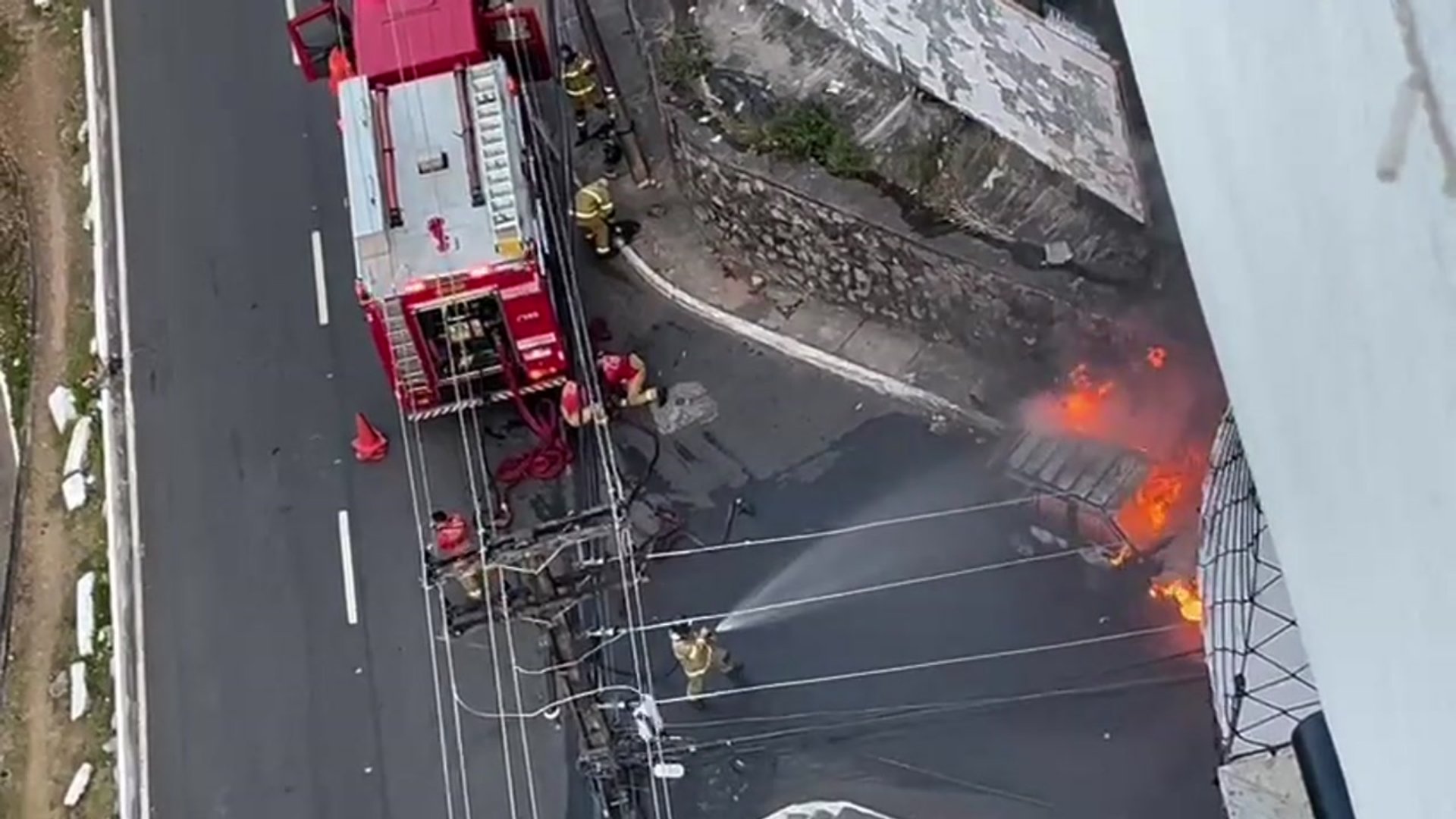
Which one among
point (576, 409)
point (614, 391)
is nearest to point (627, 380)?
point (614, 391)

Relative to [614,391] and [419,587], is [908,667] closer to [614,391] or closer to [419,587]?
[614,391]

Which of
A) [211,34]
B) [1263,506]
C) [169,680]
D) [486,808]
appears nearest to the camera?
[1263,506]

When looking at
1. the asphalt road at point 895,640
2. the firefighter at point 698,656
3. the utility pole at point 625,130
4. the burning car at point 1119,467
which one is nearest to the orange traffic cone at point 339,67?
the utility pole at point 625,130

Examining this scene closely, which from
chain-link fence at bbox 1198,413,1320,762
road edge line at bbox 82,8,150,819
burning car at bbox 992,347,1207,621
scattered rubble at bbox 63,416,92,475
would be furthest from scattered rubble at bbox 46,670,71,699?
chain-link fence at bbox 1198,413,1320,762

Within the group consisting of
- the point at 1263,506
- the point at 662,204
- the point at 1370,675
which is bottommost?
the point at 1370,675

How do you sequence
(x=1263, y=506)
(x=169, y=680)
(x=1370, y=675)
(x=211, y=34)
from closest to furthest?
1. (x=1370, y=675)
2. (x=1263, y=506)
3. (x=169, y=680)
4. (x=211, y=34)

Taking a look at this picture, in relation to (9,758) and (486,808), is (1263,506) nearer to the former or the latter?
(486,808)

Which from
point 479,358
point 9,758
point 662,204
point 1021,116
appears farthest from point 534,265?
point 9,758
